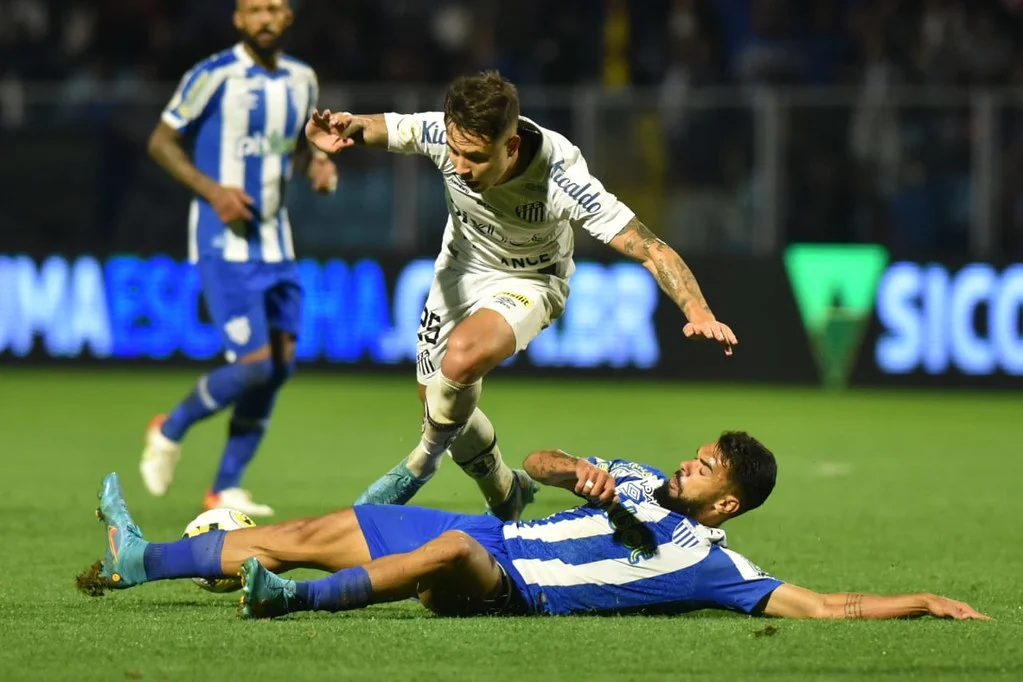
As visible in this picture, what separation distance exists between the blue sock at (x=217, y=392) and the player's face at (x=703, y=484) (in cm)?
342

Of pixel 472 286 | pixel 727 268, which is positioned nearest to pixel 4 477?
pixel 472 286

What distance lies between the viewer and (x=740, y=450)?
600cm

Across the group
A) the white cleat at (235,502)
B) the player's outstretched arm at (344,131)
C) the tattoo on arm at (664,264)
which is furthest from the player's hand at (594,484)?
the white cleat at (235,502)

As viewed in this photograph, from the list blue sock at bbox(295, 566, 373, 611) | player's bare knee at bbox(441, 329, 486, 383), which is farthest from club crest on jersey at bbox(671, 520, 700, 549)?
player's bare knee at bbox(441, 329, 486, 383)

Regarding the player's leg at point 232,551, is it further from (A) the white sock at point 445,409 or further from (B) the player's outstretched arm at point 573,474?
(A) the white sock at point 445,409

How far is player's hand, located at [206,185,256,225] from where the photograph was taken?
895cm

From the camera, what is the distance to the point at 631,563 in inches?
233

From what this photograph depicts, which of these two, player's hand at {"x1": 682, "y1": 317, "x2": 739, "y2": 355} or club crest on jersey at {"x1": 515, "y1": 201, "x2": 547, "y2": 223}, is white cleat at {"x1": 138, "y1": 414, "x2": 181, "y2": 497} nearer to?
club crest on jersey at {"x1": 515, "y1": 201, "x2": 547, "y2": 223}

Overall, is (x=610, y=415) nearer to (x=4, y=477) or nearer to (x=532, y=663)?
(x=4, y=477)

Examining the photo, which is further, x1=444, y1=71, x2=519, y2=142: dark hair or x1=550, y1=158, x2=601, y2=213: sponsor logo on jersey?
x1=550, y1=158, x2=601, y2=213: sponsor logo on jersey

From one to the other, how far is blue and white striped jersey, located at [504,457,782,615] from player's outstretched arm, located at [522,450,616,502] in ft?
0.69

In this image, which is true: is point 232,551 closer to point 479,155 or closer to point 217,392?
point 479,155

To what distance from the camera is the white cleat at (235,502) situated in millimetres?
8695

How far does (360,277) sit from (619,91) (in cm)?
290
